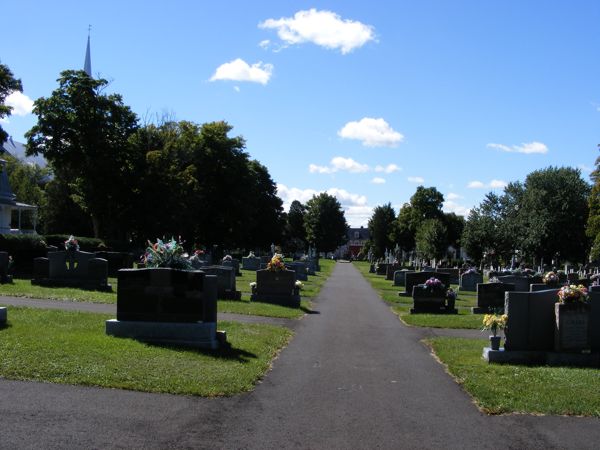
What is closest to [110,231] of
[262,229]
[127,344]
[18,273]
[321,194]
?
[18,273]

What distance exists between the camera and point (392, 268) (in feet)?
164

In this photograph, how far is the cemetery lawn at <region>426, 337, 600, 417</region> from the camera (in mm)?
8164

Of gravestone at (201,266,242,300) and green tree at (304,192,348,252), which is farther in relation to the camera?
green tree at (304,192,348,252)

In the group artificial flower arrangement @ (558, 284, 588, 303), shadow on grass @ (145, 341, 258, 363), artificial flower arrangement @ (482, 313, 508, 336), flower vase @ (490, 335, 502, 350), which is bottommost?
shadow on grass @ (145, 341, 258, 363)

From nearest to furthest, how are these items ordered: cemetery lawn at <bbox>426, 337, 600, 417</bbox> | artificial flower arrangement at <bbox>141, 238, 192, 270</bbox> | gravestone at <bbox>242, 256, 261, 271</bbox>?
1. cemetery lawn at <bbox>426, 337, 600, 417</bbox>
2. artificial flower arrangement at <bbox>141, 238, 192, 270</bbox>
3. gravestone at <bbox>242, 256, 261, 271</bbox>

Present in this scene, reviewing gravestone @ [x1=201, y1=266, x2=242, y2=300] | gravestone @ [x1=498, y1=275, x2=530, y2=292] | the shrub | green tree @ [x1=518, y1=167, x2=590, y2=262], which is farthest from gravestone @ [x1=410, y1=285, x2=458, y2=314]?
green tree @ [x1=518, y1=167, x2=590, y2=262]

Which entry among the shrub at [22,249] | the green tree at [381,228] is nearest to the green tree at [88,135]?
the shrub at [22,249]

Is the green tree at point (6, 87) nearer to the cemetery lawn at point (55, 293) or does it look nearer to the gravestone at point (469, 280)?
the cemetery lawn at point (55, 293)

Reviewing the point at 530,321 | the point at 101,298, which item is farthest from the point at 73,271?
the point at 530,321

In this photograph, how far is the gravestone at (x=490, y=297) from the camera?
21812mm

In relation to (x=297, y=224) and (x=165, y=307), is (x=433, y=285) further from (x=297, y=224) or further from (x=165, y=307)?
(x=297, y=224)

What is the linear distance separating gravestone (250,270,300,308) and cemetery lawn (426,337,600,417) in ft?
34.0

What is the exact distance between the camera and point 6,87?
31828 millimetres

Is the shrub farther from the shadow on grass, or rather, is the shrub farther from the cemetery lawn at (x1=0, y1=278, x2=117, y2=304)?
the shadow on grass
